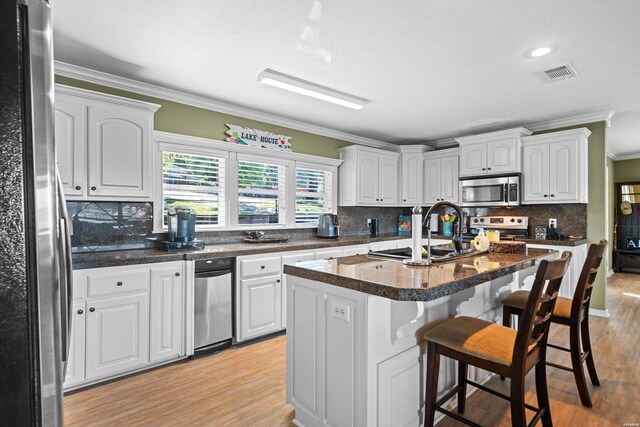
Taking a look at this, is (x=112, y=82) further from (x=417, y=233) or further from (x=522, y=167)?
(x=522, y=167)

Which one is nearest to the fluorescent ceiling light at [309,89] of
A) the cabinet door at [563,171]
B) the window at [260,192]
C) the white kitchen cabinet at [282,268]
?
the window at [260,192]

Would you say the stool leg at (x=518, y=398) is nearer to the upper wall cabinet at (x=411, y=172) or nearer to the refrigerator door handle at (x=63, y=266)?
the refrigerator door handle at (x=63, y=266)

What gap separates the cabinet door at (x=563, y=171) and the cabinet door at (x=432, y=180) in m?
1.54

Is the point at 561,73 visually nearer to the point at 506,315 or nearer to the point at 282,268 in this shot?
the point at 506,315

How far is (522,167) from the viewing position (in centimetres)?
461

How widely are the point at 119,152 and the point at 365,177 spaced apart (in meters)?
3.22

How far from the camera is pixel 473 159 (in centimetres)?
497

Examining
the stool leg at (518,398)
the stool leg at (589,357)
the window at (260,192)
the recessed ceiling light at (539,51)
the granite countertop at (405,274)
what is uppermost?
the recessed ceiling light at (539,51)

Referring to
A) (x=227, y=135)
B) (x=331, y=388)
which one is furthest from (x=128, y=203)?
(x=331, y=388)

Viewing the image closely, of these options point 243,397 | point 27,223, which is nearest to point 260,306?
point 243,397

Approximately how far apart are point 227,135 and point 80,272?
2.08 metres

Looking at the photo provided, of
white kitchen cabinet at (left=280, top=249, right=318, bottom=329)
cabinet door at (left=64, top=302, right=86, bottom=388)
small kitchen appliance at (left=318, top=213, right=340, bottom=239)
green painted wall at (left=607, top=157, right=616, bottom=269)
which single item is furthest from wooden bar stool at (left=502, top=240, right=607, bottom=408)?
green painted wall at (left=607, top=157, right=616, bottom=269)

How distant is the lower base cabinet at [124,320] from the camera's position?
2467 millimetres

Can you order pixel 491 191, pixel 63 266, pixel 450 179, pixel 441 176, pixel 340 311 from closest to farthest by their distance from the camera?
pixel 63 266 → pixel 340 311 → pixel 491 191 → pixel 450 179 → pixel 441 176
